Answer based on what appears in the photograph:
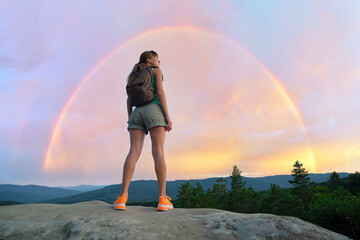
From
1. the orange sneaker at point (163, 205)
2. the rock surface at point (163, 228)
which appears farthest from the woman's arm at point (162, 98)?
the rock surface at point (163, 228)

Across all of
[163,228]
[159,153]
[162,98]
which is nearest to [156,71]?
[162,98]

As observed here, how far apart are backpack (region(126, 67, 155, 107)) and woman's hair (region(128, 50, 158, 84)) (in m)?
0.14

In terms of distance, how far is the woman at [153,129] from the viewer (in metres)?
4.80

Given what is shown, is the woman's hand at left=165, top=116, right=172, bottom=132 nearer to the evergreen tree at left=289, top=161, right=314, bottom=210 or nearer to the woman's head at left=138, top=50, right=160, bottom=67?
the woman's head at left=138, top=50, right=160, bottom=67

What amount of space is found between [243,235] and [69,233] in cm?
246

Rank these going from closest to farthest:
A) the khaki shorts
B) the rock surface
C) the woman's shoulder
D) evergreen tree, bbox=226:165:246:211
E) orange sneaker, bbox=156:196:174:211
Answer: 1. the rock surface
2. orange sneaker, bbox=156:196:174:211
3. the khaki shorts
4. the woman's shoulder
5. evergreen tree, bbox=226:165:246:211

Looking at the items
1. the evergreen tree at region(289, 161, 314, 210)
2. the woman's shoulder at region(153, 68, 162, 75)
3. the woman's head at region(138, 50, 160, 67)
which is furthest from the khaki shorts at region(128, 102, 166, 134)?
the evergreen tree at region(289, 161, 314, 210)

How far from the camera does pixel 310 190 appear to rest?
175ft

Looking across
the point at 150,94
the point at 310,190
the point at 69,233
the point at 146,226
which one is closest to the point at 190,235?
the point at 146,226

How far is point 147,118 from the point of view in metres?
4.99

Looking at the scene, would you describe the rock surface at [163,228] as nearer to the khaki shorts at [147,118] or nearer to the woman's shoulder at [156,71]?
the khaki shorts at [147,118]

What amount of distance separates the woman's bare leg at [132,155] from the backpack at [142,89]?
681 mm

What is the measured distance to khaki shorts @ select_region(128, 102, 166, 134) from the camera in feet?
16.3

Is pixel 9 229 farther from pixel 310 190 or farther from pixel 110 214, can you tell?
pixel 310 190
